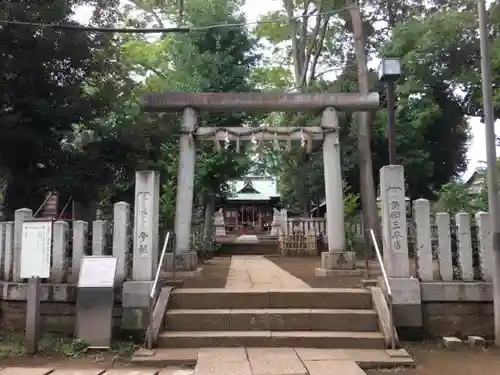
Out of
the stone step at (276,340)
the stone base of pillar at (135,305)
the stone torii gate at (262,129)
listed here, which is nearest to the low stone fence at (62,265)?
the stone base of pillar at (135,305)

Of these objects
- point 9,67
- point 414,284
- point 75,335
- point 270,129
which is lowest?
point 75,335

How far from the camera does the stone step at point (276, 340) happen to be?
6.08 meters

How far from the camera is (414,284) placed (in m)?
6.65

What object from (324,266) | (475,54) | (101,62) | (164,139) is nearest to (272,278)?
(324,266)

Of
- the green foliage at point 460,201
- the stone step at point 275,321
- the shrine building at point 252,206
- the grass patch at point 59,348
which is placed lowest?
the grass patch at point 59,348

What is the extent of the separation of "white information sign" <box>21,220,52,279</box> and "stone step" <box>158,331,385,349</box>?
70.7 inches

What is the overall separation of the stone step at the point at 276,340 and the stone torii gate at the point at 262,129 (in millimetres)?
4096

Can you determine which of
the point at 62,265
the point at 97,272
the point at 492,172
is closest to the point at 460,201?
the point at 492,172

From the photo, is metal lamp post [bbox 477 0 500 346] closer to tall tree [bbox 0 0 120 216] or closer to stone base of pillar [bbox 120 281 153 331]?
stone base of pillar [bbox 120 281 153 331]

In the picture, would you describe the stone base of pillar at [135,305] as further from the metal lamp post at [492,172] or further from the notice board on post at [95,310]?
the metal lamp post at [492,172]

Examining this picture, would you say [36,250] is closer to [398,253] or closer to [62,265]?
[62,265]

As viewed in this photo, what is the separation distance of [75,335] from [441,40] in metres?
15.3

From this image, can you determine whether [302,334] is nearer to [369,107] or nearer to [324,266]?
[324,266]

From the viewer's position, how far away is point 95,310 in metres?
6.34
